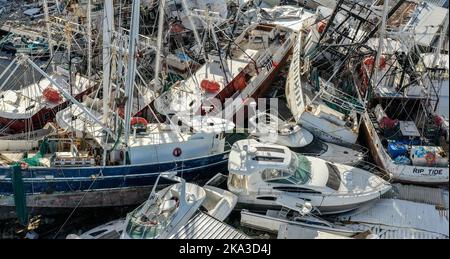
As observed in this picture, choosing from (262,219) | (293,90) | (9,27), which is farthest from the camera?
(9,27)

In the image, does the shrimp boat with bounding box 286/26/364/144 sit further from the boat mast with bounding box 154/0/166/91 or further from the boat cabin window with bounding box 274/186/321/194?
the boat mast with bounding box 154/0/166/91

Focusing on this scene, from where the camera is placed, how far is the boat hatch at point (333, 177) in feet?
73.7

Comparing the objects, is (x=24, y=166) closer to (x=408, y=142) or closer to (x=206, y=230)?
(x=206, y=230)

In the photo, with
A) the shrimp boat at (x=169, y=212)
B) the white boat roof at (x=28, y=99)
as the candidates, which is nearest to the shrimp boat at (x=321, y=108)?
the shrimp boat at (x=169, y=212)

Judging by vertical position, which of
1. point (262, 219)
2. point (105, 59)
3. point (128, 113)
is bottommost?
point (262, 219)

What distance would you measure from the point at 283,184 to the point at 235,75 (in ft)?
29.2

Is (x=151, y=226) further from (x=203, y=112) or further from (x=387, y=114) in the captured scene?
(x=387, y=114)

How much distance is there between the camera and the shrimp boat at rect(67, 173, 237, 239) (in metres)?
20.0

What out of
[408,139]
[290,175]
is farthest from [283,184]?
[408,139]

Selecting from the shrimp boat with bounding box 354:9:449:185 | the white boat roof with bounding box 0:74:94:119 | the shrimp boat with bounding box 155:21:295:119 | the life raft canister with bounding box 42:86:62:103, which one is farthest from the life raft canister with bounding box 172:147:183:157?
the shrimp boat with bounding box 354:9:449:185

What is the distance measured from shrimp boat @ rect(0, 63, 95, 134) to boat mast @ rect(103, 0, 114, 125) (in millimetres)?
4714

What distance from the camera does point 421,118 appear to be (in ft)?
87.2

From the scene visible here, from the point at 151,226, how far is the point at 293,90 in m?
11.8

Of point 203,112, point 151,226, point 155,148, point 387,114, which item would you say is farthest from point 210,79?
point 151,226
